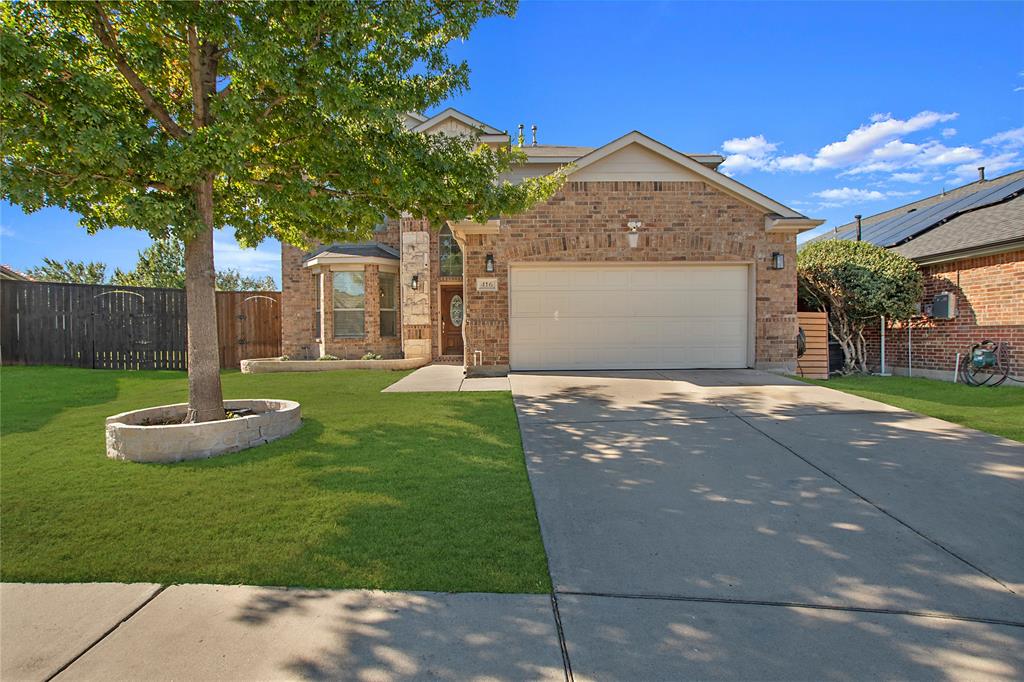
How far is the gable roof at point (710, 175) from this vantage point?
32.2ft

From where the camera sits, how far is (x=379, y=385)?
30.8ft

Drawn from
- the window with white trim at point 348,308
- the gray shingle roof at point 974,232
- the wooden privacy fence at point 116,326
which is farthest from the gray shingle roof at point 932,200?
the wooden privacy fence at point 116,326

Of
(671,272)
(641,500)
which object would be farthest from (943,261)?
(641,500)

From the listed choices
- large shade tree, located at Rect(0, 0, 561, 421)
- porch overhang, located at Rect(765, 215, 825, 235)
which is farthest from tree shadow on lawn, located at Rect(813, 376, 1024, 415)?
large shade tree, located at Rect(0, 0, 561, 421)

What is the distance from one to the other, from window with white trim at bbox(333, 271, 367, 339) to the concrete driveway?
8.66 metres

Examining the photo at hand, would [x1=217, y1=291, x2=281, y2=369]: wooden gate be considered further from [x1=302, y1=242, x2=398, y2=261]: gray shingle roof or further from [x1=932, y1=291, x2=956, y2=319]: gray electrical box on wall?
[x1=932, y1=291, x2=956, y2=319]: gray electrical box on wall

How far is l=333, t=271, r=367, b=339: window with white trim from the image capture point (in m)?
13.4

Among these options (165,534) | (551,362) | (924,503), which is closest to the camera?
(165,534)

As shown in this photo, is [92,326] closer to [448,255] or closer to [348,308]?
[348,308]

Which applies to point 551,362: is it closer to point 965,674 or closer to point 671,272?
point 671,272

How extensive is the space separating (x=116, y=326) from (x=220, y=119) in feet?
37.2

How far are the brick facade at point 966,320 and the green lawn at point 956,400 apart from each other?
3.03 ft

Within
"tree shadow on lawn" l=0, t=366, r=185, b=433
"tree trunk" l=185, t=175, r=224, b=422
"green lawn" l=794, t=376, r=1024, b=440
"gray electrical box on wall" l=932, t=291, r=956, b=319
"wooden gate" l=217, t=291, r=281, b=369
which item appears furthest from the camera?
"wooden gate" l=217, t=291, r=281, b=369

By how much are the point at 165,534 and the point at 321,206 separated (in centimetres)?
367
